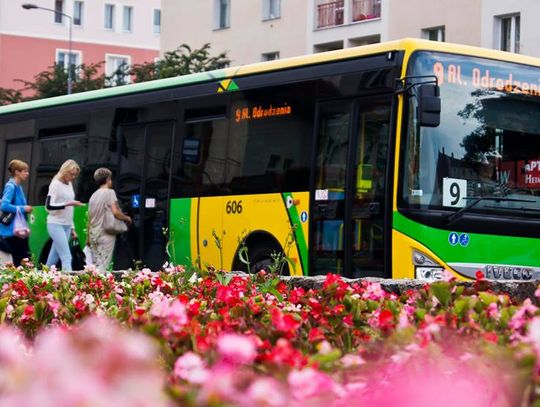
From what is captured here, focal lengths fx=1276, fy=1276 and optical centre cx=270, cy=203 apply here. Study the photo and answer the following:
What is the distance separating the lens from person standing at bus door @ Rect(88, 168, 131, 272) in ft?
51.9

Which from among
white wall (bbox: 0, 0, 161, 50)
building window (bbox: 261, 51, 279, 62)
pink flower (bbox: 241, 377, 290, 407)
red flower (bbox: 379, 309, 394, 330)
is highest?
white wall (bbox: 0, 0, 161, 50)

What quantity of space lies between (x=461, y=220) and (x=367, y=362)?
967cm

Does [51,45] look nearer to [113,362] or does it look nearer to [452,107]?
[452,107]

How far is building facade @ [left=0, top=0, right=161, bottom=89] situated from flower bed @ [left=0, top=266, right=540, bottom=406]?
6612 centimetres

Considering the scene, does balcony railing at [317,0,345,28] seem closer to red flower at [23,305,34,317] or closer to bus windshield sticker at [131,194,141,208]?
bus windshield sticker at [131,194,141,208]

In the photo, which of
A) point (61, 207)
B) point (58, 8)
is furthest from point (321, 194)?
point (58, 8)

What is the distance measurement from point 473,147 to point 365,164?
1122 mm

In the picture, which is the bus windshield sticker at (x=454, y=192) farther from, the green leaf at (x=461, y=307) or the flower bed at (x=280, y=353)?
the green leaf at (x=461, y=307)

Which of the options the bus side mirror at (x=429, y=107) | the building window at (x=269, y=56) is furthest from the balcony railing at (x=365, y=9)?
the bus side mirror at (x=429, y=107)

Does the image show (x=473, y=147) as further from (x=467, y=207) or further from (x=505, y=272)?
(x=505, y=272)

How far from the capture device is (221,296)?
5090mm

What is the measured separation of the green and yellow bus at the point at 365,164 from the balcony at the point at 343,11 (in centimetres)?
2392

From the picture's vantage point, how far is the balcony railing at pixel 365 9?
39.0 meters

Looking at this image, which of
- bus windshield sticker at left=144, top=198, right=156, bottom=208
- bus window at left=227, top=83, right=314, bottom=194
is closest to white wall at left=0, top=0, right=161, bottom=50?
bus windshield sticker at left=144, top=198, right=156, bottom=208
